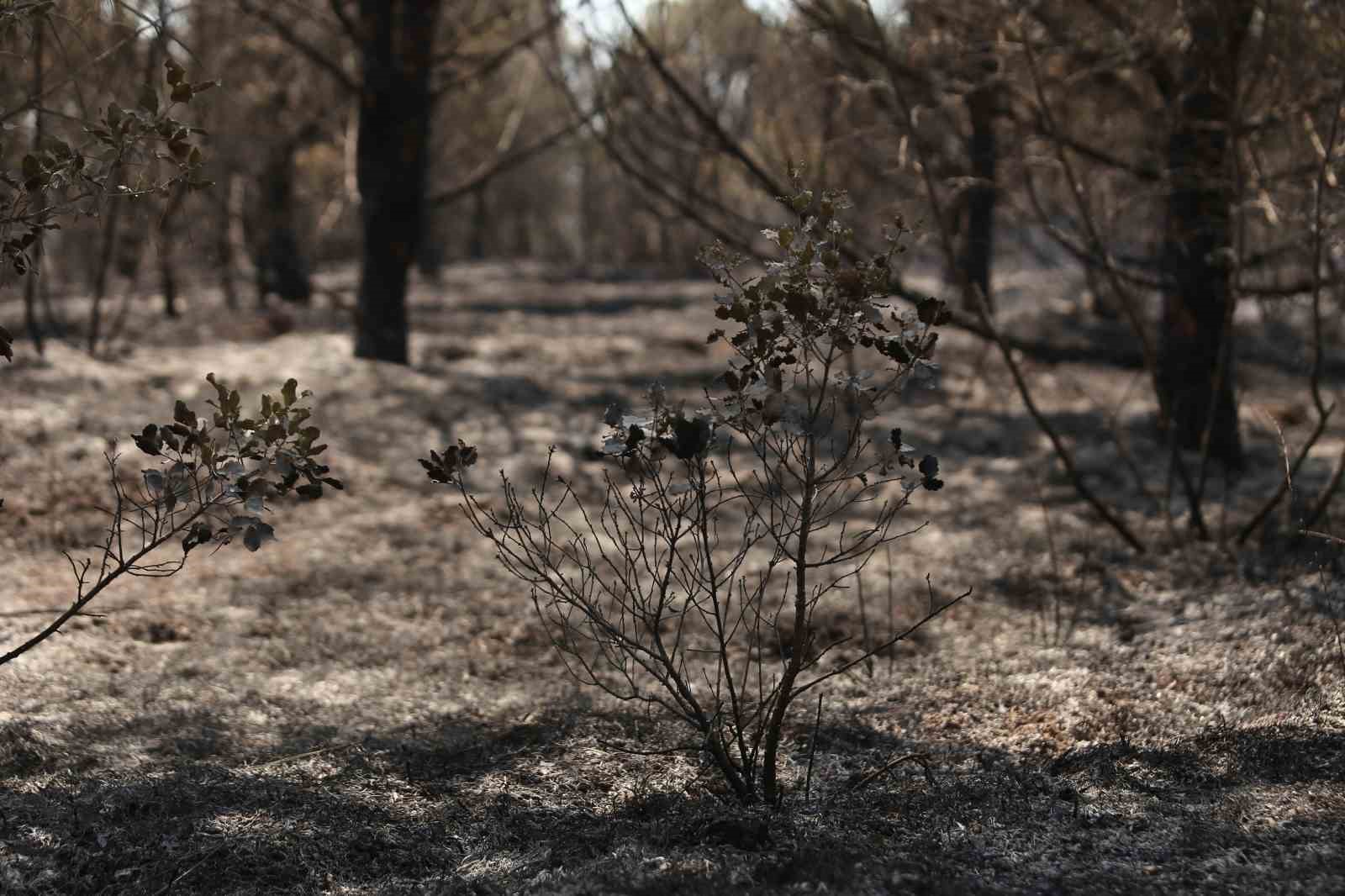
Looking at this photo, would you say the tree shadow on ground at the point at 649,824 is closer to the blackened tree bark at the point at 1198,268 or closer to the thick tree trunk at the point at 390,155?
the blackened tree bark at the point at 1198,268

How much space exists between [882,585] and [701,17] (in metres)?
3.93

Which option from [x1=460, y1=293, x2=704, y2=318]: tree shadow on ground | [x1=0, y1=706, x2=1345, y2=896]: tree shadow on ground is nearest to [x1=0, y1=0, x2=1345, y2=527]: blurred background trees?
[x1=0, y1=706, x2=1345, y2=896]: tree shadow on ground

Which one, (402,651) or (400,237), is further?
(400,237)

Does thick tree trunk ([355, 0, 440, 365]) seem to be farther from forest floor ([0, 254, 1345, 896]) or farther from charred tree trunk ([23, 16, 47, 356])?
forest floor ([0, 254, 1345, 896])

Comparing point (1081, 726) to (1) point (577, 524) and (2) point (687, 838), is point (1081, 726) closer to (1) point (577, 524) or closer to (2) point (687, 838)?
(2) point (687, 838)

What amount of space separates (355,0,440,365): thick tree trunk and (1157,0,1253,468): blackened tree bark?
5541 millimetres

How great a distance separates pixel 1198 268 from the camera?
251 inches

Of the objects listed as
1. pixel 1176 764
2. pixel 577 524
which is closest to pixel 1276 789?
pixel 1176 764

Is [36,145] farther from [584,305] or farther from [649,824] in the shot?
[584,305]

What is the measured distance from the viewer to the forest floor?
256 centimetres

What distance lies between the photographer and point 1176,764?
9.86 ft

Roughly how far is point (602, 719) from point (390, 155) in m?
6.52

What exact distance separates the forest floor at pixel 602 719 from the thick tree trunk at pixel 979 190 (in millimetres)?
1188

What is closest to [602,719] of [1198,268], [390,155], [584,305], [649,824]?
[649,824]
